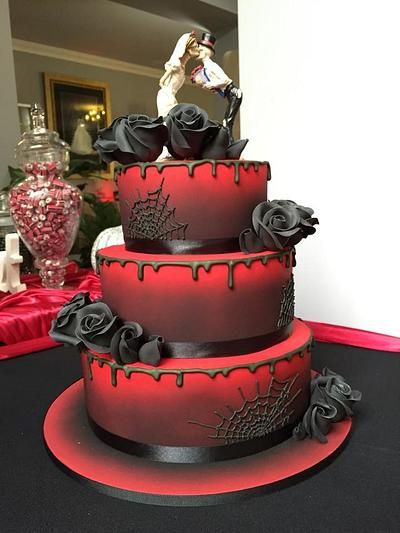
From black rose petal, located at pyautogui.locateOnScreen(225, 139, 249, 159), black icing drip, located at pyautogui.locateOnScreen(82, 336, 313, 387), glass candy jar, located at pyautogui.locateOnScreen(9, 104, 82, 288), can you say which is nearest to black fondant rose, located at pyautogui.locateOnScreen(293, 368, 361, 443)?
black icing drip, located at pyautogui.locateOnScreen(82, 336, 313, 387)

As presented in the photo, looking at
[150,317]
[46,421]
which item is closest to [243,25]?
[150,317]

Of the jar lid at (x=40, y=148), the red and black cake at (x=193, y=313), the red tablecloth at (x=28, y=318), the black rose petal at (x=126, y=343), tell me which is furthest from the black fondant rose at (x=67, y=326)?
the jar lid at (x=40, y=148)

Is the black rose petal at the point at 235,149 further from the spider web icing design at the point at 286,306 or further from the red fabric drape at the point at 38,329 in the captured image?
the red fabric drape at the point at 38,329

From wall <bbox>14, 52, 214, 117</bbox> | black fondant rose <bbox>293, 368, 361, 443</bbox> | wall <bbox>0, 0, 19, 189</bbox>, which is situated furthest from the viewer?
wall <bbox>14, 52, 214, 117</bbox>

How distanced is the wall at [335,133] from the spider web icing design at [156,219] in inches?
37.4

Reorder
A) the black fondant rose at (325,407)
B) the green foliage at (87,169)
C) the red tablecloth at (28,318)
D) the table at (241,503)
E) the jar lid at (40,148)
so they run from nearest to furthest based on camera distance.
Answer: the table at (241,503) → the black fondant rose at (325,407) → the red tablecloth at (28,318) → the jar lid at (40,148) → the green foliage at (87,169)

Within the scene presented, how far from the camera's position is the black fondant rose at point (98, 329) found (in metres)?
0.93

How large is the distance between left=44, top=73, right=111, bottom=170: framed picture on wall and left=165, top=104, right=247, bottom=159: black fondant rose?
4.69 metres

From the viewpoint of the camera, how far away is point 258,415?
94 centimetres

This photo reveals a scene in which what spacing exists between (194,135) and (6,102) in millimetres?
2603

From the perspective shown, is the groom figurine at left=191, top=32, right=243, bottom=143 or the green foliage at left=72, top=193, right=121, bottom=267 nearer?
the groom figurine at left=191, top=32, right=243, bottom=143

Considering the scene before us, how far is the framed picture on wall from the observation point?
5.36m

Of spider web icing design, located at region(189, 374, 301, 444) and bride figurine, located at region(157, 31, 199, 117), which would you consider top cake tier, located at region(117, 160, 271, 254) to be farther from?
bride figurine, located at region(157, 31, 199, 117)

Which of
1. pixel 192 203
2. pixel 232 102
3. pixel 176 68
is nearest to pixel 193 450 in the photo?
pixel 192 203
